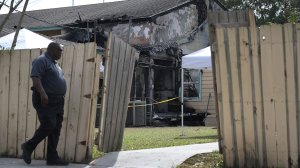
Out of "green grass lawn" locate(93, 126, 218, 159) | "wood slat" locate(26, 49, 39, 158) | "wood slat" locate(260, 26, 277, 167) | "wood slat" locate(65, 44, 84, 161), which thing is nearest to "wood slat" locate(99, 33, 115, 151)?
"green grass lawn" locate(93, 126, 218, 159)

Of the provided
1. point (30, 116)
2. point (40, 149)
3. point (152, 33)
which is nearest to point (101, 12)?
point (152, 33)

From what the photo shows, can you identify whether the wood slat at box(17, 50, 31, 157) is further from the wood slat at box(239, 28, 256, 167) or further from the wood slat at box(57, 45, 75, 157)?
the wood slat at box(239, 28, 256, 167)

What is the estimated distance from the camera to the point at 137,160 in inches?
294

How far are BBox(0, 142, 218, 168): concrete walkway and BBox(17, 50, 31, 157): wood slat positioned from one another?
15.2 inches

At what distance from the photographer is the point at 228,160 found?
644cm

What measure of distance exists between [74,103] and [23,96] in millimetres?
956

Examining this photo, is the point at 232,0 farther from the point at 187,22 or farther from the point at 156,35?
the point at 156,35

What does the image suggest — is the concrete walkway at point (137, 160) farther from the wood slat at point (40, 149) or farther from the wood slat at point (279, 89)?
the wood slat at point (279, 89)

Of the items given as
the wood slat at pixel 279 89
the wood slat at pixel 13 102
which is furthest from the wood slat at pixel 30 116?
the wood slat at pixel 279 89

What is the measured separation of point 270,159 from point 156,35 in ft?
60.9

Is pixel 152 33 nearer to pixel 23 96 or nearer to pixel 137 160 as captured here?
pixel 23 96

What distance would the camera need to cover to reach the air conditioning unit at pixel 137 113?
21.2m

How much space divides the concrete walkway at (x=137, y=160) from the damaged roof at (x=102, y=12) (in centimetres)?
1620

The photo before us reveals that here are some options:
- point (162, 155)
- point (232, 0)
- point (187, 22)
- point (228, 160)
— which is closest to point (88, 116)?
point (162, 155)
